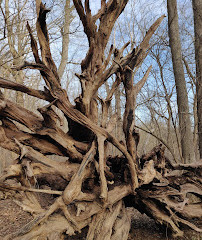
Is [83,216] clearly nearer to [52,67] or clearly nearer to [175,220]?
[175,220]

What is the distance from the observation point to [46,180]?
3527mm

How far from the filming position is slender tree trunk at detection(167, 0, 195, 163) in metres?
5.03

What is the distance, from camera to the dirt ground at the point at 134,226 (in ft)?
12.1

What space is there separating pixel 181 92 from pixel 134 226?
3361 millimetres

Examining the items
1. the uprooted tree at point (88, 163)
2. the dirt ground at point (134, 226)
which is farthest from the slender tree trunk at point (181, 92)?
the dirt ground at point (134, 226)

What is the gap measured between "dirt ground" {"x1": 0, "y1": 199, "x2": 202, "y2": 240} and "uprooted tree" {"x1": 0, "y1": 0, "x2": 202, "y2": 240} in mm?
352

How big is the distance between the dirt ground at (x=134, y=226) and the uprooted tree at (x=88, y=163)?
0.35 meters

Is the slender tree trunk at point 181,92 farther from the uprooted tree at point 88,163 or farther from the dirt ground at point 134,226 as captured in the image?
the dirt ground at point 134,226

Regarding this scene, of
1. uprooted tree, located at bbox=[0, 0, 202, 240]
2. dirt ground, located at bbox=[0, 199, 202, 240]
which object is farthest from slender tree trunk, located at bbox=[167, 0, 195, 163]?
dirt ground, located at bbox=[0, 199, 202, 240]

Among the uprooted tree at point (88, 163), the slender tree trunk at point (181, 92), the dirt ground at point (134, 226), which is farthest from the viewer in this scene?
the slender tree trunk at point (181, 92)

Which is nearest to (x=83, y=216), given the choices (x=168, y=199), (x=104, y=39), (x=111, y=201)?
(x=111, y=201)

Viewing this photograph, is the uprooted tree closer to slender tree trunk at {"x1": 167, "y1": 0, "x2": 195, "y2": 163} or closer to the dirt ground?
the dirt ground

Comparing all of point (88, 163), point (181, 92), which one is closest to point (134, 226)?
point (88, 163)

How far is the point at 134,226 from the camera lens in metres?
4.18
